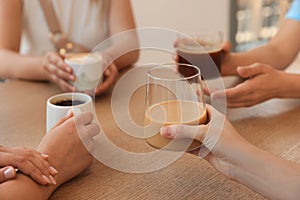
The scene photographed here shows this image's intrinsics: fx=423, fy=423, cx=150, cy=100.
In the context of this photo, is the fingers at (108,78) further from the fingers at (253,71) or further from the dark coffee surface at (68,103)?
the fingers at (253,71)

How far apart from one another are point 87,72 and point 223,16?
6.98ft

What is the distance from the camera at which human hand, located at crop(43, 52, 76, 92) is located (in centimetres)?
111

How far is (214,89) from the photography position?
3.13 ft

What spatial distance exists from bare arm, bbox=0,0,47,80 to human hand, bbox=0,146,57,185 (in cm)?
50

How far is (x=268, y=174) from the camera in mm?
709

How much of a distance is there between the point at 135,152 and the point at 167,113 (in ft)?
0.58

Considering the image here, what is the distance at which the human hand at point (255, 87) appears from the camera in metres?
1.03

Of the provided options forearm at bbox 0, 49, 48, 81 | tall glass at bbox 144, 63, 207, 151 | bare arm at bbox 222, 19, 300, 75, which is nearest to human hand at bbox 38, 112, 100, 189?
tall glass at bbox 144, 63, 207, 151

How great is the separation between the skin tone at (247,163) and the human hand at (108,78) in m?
0.45

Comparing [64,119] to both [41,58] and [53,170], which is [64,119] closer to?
[53,170]

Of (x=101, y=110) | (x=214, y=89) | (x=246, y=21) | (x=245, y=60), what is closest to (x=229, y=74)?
(x=245, y=60)

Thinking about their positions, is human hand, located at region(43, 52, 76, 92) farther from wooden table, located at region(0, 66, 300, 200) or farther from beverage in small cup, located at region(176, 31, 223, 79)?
beverage in small cup, located at region(176, 31, 223, 79)

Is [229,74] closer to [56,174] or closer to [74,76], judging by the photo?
[74,76]

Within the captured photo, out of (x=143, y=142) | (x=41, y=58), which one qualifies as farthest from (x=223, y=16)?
(x=143, y=142)
